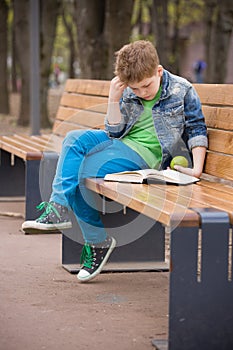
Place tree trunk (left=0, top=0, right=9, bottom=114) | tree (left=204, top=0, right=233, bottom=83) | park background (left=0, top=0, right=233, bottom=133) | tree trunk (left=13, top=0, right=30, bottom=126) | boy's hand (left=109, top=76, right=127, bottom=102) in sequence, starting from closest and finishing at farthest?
boy's hand (left=109, top=76, right=127, bottom=102), park background (left=0, top=0, right=233, bottom=133), tree trunk (left=13, top=0, right=30, bottom=126), tree (left=204, top=0, right=233, bottom=83), tree trunk (left=0, top=0, right=9, bottom=114)

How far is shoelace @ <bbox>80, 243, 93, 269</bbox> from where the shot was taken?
5.62 m

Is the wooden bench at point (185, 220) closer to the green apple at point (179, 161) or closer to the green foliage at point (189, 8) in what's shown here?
the green apple at point (179, 161)

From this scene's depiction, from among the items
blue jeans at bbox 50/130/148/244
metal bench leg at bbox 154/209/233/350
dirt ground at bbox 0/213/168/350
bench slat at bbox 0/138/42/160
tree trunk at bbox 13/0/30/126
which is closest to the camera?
metal bench leg at bbox 154/209/233/350

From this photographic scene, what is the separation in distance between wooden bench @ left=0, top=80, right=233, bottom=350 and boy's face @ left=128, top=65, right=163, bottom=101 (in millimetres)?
450

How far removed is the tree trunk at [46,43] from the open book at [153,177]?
12662 mm

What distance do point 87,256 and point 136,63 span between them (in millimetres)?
1237

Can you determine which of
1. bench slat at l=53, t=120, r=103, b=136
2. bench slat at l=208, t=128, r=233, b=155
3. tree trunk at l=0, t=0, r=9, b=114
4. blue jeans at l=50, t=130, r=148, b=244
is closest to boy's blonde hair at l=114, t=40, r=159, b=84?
blue jeans at l=50, t=130, r=148, b=244

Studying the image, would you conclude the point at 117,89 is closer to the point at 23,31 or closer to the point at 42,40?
the point at 42,40

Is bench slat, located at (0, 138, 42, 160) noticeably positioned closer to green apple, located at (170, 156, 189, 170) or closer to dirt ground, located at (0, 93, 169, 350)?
dirt ground, located at (0, 93, 169, 350)

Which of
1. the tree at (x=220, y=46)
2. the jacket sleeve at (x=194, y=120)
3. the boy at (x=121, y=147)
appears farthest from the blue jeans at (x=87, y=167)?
the tree at (x=220, y=46)

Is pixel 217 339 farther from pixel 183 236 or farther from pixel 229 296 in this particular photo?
pixel 183 236

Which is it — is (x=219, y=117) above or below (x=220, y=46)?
above

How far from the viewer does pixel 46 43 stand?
723 inches

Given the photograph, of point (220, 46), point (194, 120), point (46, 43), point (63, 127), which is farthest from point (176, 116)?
point (220, 46)
